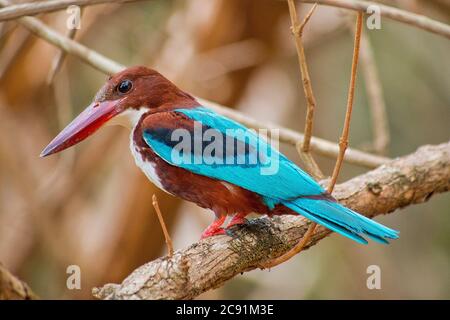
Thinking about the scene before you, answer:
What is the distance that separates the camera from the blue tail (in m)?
2.70

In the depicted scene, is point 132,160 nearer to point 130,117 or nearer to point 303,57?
point 130,117

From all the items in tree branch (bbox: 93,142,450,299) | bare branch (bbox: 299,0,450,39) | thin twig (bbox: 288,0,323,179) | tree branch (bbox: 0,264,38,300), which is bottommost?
tree branch (bbox: 0,264,38,300)

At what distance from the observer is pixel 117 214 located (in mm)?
5324

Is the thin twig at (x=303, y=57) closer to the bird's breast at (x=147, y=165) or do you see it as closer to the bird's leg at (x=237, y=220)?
the bird's leg at (x=237, y=220)

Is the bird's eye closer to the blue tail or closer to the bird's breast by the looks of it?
the bird's breast

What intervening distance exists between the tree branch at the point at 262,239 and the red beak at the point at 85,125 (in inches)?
28.6

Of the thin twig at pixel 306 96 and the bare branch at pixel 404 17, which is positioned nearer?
the thin twig at pixel 306 96

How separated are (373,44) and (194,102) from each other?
3.97 meters

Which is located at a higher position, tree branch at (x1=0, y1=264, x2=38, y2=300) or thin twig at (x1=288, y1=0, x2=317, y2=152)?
thin twig at (x1=288, y1=0, x2=317, y2=152)

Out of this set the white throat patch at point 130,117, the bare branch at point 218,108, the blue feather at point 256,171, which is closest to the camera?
the blue feather at point 256,171

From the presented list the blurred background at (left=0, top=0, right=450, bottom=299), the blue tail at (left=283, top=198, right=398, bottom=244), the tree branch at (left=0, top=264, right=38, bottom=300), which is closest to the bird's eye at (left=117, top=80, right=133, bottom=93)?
the blue tail at (left=283, top=198, right=398, bottom=244)

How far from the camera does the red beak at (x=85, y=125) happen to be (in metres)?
3.11

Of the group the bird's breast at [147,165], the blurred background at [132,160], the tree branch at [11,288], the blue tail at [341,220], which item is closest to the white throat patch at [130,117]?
the bird's breast at [147,165]

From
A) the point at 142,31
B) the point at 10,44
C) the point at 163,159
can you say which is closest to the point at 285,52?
the point at 142,31
